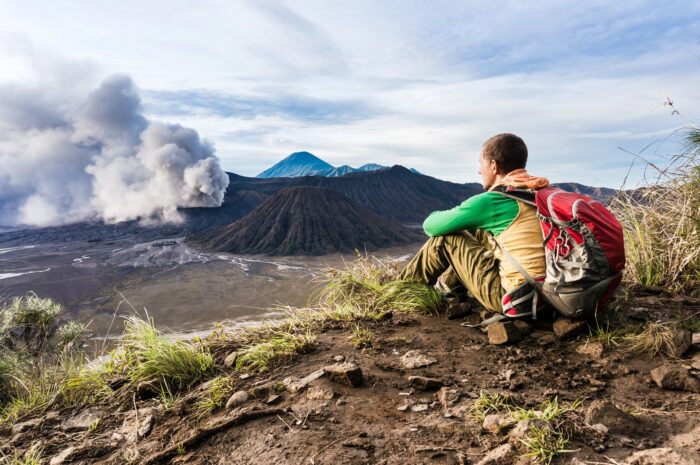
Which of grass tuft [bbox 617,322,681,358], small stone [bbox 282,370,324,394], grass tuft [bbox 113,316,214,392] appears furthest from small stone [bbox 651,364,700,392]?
grass tuft [bbox 113,316,214,392]

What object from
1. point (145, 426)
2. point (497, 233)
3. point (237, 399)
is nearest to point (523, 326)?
point (497, 233)

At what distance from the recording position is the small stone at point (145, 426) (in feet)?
6.82

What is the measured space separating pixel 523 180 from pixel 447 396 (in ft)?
4.41

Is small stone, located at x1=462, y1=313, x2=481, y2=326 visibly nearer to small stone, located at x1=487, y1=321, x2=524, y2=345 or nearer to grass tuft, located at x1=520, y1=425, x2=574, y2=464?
small stone, located at x1=487, y1=321, x2=524, y2=345

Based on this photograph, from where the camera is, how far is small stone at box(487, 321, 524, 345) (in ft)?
8.35

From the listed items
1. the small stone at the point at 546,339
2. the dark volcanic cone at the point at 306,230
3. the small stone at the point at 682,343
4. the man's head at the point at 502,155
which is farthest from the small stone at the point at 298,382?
the dark volcanic cone at the point at 306,230

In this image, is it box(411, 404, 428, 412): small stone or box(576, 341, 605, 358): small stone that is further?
box(576, 341, 605, 358): small stone

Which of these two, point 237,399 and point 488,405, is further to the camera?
point 237,399

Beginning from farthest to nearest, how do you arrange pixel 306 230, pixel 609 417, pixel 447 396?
pixel 306 230
pixel 447 396
pixel 609 417

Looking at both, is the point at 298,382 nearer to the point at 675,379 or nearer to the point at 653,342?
the point at 675,379

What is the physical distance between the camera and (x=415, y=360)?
2.42 metres

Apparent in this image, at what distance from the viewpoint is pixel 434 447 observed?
1.55m

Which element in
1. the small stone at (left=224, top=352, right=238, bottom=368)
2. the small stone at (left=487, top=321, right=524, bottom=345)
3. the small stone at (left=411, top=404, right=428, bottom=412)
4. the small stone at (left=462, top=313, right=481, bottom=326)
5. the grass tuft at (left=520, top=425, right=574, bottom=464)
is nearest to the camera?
the grass tuft at (left=520, top=425, right=574, bottom=464)

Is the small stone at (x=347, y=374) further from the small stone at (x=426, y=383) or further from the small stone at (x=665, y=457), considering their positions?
the small stone at (x=665, y=457)
